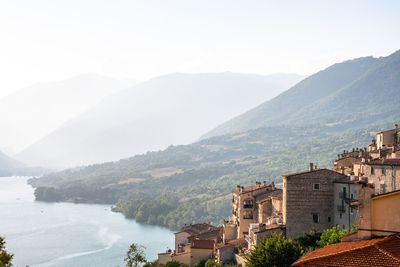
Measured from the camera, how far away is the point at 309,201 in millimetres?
38094

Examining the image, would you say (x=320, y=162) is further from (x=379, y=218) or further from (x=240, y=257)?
(x=379, y=218)

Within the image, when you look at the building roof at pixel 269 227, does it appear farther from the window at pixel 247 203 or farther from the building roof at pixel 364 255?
the building roof at pixel 364 255

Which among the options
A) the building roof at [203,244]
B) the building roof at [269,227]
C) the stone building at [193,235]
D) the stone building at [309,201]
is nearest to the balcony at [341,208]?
the stone building at [309,201]

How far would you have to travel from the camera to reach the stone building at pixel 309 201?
3806 cm

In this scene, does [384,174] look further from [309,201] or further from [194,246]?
[194,246]

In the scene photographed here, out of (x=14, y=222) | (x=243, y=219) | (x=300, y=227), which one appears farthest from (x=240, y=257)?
(x=14, y=222)

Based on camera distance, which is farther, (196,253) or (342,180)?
(196,253)

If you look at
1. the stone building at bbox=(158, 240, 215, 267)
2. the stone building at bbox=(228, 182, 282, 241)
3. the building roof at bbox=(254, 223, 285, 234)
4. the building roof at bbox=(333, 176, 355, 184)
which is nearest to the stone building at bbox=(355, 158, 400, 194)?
the building roof at bbox=(333, 176, 355, 184)

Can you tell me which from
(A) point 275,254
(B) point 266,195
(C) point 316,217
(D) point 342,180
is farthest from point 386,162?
(B) point 266,195

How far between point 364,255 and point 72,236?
10756cm

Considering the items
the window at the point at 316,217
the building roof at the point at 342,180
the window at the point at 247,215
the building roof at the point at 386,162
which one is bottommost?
the window at the point at 247,215

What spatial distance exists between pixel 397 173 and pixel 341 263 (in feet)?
72.9

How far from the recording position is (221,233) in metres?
59.8

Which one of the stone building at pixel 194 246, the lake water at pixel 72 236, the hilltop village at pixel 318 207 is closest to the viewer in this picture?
the hilltop village at pixel 318 207
